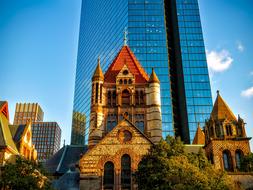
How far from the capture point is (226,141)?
37.1 metres

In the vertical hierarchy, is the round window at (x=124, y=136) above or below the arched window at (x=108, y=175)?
above

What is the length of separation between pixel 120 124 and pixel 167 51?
55.9 m

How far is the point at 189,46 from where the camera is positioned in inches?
3543

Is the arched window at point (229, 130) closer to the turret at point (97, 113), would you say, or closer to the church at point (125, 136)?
the church at point (125, 136)

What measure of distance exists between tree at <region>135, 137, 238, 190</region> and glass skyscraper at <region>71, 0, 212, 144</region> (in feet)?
164

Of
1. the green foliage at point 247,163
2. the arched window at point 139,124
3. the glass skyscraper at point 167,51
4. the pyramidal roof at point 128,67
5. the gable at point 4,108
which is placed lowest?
the green foliage at point 247,163

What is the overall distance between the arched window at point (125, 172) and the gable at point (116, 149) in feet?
2.01

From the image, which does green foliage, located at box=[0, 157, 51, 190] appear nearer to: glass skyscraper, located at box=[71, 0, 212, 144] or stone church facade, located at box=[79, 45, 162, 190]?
stone church facade, located at box=[79, 45, 162, 190]

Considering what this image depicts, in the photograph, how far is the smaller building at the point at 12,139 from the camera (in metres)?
33.1

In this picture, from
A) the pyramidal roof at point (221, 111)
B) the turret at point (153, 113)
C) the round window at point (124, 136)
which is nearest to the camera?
the round window at point (124, 136)

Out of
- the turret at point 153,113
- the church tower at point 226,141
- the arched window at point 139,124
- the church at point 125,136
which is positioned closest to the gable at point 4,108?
the church at point 125,136

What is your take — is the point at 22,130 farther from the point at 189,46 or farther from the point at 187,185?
the point at 189,46

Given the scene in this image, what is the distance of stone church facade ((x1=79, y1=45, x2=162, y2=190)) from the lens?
32.5 m

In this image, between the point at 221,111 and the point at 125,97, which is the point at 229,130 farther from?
the point at 125,97
